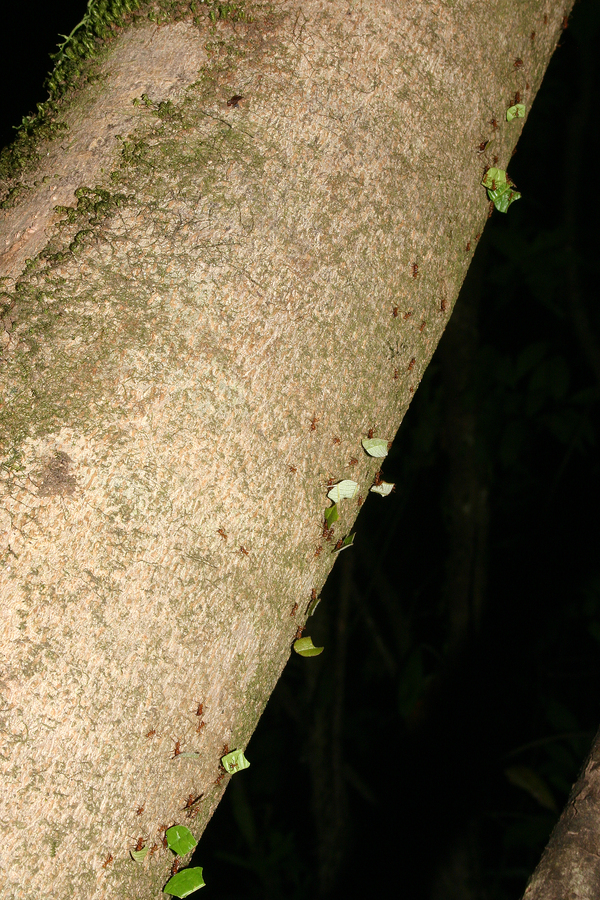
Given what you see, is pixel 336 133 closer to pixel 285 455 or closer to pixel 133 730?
pixel 285 455

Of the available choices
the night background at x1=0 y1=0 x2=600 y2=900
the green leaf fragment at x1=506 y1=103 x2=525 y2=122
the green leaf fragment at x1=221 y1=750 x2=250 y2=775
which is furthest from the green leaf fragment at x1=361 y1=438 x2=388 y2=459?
the night background at x1=0 y1=0 x2=600 y2=900

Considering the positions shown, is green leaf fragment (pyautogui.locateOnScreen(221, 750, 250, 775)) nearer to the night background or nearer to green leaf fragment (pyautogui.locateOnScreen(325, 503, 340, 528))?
green leaf fragment (pyautogui.locateOnScreen(325, 503, 340, 528))

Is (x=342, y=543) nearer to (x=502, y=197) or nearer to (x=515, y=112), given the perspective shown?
(x=502, y=197)

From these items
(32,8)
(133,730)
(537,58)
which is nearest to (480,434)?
(537,58)

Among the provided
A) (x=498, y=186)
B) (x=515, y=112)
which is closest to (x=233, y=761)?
(x=498, y=186)

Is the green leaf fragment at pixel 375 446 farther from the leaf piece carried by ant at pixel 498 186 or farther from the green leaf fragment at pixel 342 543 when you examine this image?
the leaf piece carried by ant at pixel 498 186

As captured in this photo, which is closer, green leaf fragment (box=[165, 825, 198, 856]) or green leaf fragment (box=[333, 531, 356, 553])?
green leaf fragment (box=[165, 825, 198, 856])
